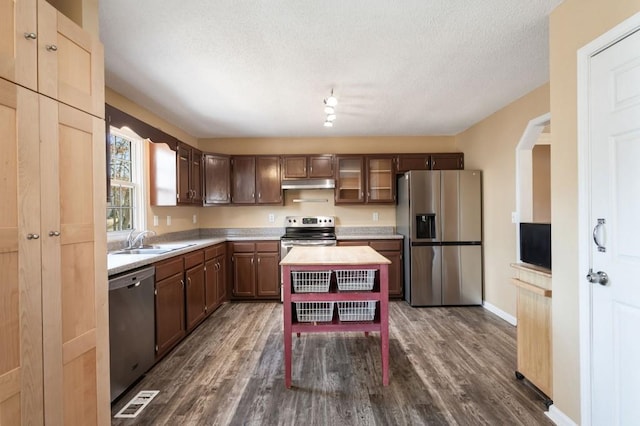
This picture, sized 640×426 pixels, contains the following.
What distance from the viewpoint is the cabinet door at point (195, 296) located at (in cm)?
304

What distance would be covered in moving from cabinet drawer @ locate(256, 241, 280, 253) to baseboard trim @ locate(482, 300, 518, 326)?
9.42 ft

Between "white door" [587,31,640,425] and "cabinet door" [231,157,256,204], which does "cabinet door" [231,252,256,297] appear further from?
"white door" [587,31,640,425]

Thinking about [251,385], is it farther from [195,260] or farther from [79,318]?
[195,260]

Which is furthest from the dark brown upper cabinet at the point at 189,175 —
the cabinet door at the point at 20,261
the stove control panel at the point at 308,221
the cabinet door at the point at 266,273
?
the cabinet door at the point at 20,261

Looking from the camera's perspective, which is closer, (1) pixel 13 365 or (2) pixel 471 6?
(1) pixel 13 365

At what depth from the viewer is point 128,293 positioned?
6.84ft

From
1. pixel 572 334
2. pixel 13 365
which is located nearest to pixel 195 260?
pixel 13 365

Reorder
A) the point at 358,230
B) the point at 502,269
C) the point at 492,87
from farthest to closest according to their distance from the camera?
the point at 358,230 < the point at 502,269 < the point at 492,87

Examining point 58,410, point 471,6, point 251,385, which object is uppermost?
point 471,6

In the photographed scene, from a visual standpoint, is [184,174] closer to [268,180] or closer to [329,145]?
[268,180]

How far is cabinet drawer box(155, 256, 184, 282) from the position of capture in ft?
8.21

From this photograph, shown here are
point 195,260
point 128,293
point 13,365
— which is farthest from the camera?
point 195,260

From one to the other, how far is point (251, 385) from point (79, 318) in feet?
4.16

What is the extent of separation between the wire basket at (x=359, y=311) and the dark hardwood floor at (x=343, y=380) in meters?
0.46
